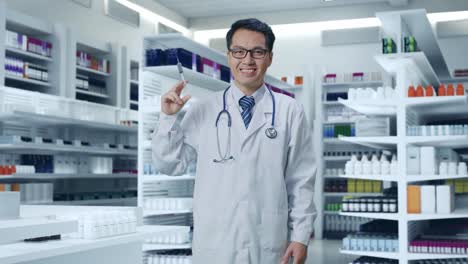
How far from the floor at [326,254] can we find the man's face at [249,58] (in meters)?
6.28

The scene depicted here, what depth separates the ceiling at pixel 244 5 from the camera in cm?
1169

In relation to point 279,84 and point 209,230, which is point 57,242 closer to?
point 209,230

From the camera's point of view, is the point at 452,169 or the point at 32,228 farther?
the point at 452,169

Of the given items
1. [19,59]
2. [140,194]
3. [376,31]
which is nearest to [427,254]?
[140,194]

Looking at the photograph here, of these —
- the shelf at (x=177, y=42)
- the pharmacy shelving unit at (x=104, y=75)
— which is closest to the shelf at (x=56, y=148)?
the pharmacy shelving unit at (x=104, y=75)

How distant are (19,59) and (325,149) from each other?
6010 mm

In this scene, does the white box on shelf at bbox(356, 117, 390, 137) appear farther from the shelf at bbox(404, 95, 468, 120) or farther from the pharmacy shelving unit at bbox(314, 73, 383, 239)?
the pharmacy shelving unit at bbox(314, 73, 383, 239)

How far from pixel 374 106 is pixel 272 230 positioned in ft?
15.1

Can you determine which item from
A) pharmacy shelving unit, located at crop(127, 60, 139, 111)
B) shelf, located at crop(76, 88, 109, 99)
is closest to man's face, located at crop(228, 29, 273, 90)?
shelf, located at crop(76, 88, 109, 99)

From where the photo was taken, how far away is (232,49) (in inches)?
82.4

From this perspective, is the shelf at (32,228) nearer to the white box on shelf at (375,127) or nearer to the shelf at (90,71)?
the white box on shelf at (375,127)

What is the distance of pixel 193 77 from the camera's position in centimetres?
736

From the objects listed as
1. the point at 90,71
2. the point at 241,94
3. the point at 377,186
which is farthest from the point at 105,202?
the point at 241,94

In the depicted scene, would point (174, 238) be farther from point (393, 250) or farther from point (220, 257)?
point (220, 257)
